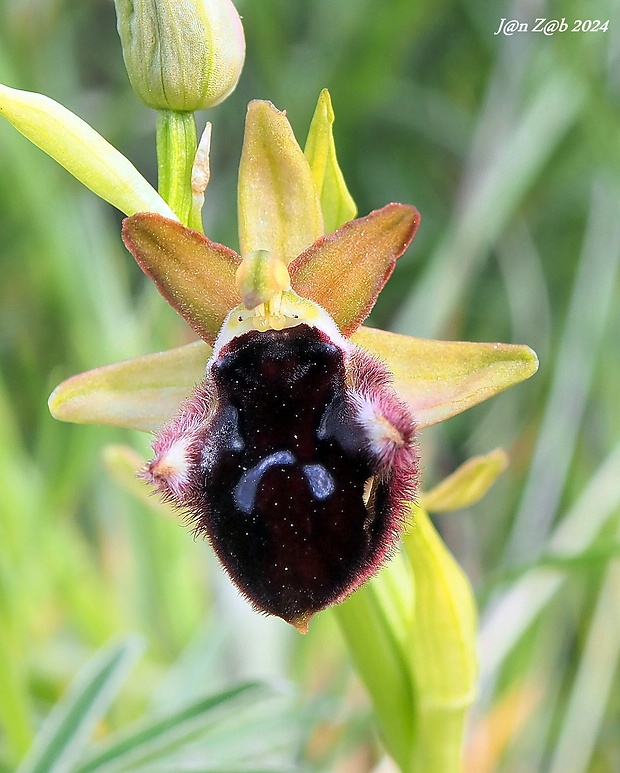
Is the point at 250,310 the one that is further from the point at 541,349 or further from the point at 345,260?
the point at 541,349

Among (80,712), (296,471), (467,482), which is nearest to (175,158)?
(296,471)

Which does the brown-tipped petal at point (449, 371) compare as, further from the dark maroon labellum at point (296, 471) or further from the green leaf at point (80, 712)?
the green leaf at point (80, 712)

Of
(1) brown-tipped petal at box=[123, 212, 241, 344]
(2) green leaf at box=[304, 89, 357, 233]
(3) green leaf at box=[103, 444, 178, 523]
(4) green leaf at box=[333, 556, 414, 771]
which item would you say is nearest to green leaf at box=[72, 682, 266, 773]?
(4) green leaf at box=[333, 556, 414, 771]

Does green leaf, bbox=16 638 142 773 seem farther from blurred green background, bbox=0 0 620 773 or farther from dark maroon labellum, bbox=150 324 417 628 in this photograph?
dark maroon labellum, bbox=150 324 417 628

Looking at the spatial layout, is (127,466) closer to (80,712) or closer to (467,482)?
(80,712)

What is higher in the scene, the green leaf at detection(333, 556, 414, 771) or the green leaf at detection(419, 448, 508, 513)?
the green leaf at detection(419, 448, 508, 513)

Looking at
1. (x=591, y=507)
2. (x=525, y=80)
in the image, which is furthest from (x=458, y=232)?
(x=591, y=507)
